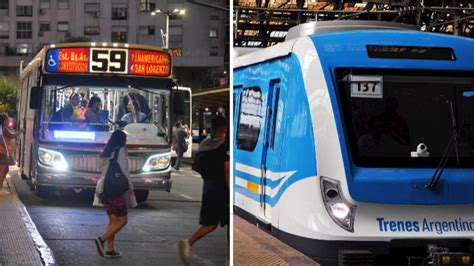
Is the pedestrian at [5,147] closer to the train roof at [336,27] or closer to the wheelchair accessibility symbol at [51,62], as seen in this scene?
the wheelchair accessibility symbol at [51,62]

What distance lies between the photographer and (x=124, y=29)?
8.40ft

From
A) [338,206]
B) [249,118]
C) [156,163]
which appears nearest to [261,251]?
[338,206]

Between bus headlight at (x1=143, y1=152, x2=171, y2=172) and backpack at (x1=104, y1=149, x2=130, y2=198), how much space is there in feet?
0.30

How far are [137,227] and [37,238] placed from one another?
0.35 metres

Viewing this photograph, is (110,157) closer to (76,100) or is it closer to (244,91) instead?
(76,100)

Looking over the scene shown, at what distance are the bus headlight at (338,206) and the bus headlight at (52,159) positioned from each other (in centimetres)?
386

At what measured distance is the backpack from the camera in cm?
255

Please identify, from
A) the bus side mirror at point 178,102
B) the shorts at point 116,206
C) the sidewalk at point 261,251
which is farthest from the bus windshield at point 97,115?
the sidewalk at point 261,251

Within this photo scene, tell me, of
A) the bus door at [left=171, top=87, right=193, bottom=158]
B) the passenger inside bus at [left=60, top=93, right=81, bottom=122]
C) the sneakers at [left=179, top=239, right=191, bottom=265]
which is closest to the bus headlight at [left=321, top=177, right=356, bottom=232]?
the bus door at [left=171, top=87, right=193, bottom=158]

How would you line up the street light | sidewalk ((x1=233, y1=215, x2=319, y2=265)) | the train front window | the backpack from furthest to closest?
sidewalk ((x1=233, y1=215, x2=319, y2=265)), the train front window, the street light, the backpack

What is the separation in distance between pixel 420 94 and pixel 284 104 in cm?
134

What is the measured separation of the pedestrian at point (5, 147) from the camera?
9.05ft

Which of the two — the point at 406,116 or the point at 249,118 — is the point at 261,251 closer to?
the point at 406,116

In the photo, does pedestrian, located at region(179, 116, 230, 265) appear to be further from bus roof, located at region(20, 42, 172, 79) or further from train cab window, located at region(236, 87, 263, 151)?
train cab window, located at region(236, 87, 263, 151)
